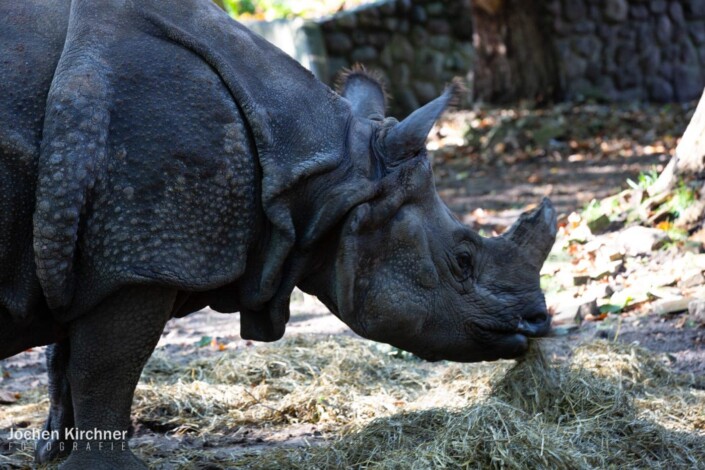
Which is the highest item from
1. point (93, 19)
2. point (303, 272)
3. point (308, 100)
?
point (93, 19)

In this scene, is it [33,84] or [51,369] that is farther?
[51,369]

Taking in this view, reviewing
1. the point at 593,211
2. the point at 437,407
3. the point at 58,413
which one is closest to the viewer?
the point at 58,413

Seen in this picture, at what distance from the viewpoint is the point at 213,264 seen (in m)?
3.71

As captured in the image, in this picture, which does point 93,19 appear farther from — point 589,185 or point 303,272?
point 589,185

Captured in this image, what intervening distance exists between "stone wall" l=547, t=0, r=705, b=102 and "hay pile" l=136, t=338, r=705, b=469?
883 centimetres

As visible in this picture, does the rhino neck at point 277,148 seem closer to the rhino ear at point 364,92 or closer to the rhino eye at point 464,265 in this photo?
the rhino ear at point 364,92

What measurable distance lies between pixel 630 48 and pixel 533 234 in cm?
1042

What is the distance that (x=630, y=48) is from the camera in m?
14.1

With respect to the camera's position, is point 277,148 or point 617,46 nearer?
point 277,148

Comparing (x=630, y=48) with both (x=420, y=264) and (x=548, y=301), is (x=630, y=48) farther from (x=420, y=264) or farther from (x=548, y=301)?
(x=420, y=264)

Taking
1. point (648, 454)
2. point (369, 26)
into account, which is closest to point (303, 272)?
point (648, 454)

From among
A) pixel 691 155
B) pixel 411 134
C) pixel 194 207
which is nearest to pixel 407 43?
pixel 691 155

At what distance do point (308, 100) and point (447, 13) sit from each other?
1254 cm

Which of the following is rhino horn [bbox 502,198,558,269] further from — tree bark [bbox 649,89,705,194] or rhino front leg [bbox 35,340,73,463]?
tree bark [bbox 649,89,705,194]
